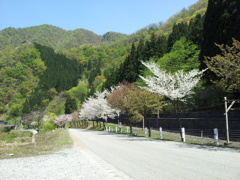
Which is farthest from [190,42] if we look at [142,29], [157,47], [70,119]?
[142,29]

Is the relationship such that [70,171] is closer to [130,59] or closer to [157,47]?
[157,47]

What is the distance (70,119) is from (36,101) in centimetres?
2393

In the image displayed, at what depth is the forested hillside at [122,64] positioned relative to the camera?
2575 cm

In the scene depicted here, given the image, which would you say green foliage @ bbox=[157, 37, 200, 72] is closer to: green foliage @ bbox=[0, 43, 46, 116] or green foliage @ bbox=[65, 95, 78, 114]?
green foliage @ bbox=[65, 95, 78, 114]

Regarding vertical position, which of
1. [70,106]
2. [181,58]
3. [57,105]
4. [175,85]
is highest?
[181,58]

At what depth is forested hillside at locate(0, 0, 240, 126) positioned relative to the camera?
2575 centimetres

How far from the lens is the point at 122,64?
66.7m

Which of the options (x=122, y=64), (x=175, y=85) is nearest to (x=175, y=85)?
(x=175, y=85)

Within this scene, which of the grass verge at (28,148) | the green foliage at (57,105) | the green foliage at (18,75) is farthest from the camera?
the green foliage at (18,75)

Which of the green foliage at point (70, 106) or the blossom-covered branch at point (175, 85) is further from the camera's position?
the green foliage at point (70, 106)

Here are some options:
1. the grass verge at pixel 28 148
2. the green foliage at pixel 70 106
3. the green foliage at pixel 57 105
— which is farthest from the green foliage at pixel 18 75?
the grass verge at pixel 28 148

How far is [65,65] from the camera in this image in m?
168

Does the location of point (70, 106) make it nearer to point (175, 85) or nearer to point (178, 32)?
point (178, 32)

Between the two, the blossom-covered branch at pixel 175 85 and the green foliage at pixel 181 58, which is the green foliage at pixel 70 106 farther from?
the blossom-covered branch at pixel 175 85
